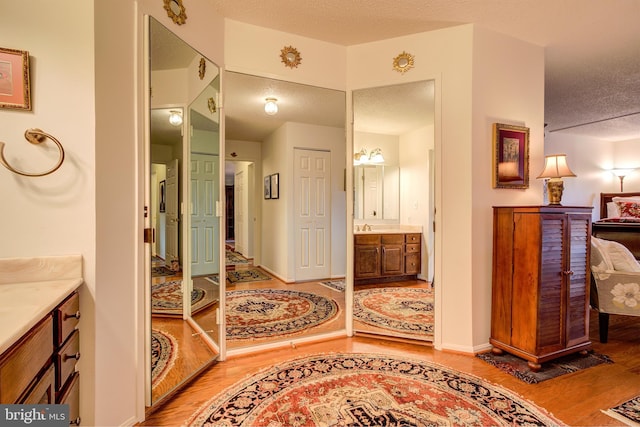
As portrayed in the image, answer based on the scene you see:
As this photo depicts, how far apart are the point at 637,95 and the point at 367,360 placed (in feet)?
14.9

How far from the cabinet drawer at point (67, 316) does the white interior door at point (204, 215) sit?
3.02 ft

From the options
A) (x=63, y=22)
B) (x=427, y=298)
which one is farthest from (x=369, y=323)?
(x=63, y=22)

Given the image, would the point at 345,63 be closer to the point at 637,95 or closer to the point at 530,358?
the point at 530,358

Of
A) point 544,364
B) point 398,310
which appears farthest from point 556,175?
point 398,310

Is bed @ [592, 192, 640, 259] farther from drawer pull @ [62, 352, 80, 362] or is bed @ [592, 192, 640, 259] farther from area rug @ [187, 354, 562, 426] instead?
drawer pull @ [62, 352, 80, 362]

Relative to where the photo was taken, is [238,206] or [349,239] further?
[238,206]

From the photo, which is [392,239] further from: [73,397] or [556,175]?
[73,397]

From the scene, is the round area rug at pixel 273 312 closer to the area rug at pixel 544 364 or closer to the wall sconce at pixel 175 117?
the area rug at pixel 544 364

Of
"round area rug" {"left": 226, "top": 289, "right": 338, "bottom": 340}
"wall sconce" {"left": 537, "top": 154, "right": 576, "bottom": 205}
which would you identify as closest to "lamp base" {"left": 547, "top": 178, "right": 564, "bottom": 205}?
"wall sconce" {"left": 537, "top": 154, "right": 576, "bottom": 205}

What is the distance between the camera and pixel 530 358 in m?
2.13

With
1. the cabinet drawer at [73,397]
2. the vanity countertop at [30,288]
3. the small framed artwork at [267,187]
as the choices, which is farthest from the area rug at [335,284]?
the vanity countertop at [30,288]

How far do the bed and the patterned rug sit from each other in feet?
9.20

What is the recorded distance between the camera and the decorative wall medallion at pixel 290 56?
8.14 ft

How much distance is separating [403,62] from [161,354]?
2.75 meters
